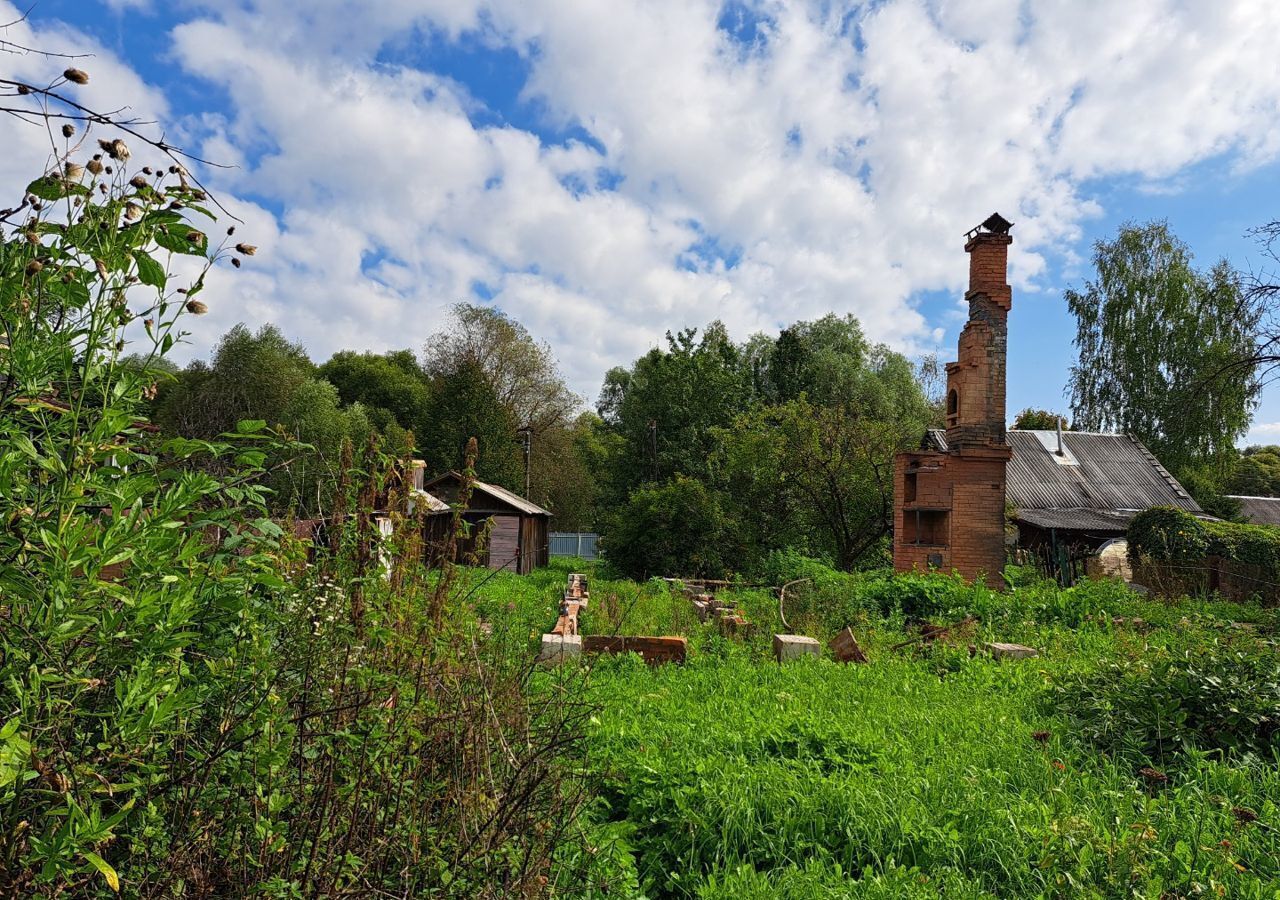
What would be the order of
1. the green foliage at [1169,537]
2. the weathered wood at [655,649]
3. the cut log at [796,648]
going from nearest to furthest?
the weathered wood at [655,649] → the cut log at [796,648] → the green foliage at [1169,537]

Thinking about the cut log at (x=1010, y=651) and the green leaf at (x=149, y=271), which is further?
the cut log at (x=1010, y=651)

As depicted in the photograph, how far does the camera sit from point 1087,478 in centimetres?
2420

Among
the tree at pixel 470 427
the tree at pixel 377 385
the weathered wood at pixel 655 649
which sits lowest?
the weathered wood at pixel 655 649

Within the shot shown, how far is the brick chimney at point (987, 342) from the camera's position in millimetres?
15188

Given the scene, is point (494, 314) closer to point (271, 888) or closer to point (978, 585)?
point (978, 585)

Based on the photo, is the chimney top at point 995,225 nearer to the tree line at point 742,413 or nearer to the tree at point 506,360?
the tree line at point 742,413

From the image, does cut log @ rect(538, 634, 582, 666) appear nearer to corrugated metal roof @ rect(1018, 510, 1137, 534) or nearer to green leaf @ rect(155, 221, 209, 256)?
A: green leaf @ rect(155, 221, 209, 256)

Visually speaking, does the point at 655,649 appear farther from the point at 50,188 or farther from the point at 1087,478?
the point at 1087,478

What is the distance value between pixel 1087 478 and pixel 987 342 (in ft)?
39.2

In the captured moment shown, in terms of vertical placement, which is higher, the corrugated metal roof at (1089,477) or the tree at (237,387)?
the tree at (237,387)

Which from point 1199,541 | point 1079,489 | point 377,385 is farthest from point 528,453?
point 1199,541

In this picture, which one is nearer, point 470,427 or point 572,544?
point 470,427

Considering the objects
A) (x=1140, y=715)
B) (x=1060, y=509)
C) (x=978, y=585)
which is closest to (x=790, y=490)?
(x=1060, y=509)

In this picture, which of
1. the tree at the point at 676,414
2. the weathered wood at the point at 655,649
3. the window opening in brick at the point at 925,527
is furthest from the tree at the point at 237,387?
the weathered wood at the point at 655,649
